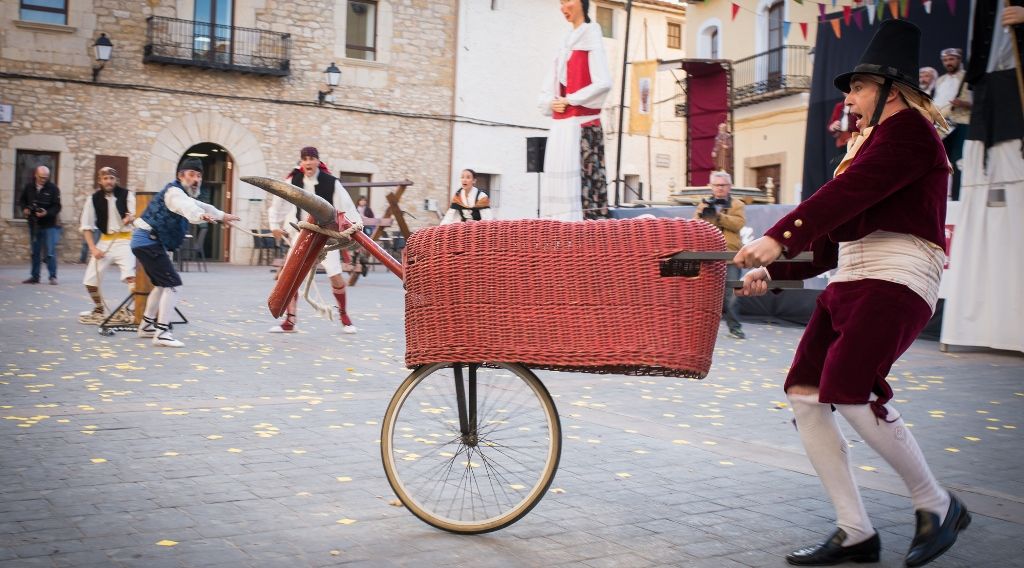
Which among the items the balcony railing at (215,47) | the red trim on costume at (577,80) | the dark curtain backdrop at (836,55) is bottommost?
the red trim on costume at (577,80)

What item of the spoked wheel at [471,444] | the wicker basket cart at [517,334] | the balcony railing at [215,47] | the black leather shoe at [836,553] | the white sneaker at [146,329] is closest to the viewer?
the wicker basket cart at [517,334]

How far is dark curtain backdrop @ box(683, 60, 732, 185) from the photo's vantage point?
23.6 m

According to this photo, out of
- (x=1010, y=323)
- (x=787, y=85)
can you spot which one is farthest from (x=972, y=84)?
(x=787, y=85)

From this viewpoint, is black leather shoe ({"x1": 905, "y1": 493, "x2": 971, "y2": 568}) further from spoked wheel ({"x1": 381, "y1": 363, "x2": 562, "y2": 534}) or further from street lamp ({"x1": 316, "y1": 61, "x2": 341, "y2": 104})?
street lamp ({"x1": 316, "y1": 61, "x2": 341, "y2": 104})

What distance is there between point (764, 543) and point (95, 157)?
85.3 ft

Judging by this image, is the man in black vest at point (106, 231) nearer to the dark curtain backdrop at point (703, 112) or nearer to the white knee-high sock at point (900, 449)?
the white knee-high sock at point (900, 449)

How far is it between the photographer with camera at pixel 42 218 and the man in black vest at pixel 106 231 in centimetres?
740

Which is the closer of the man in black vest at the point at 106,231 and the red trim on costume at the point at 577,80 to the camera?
the red trim on costume at the point at 577,80

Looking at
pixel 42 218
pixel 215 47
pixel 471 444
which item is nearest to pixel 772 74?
pixel 215 47

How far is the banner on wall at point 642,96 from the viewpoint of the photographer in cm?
2470

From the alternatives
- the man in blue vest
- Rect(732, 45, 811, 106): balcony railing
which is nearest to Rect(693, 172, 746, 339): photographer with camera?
the man in blue vest

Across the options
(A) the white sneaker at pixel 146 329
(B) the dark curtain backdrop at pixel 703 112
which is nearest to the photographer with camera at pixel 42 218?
(A) the white sneaker at pixel 146 329

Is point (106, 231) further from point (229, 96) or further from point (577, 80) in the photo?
point (229, 96)

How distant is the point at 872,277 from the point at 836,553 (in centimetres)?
101
